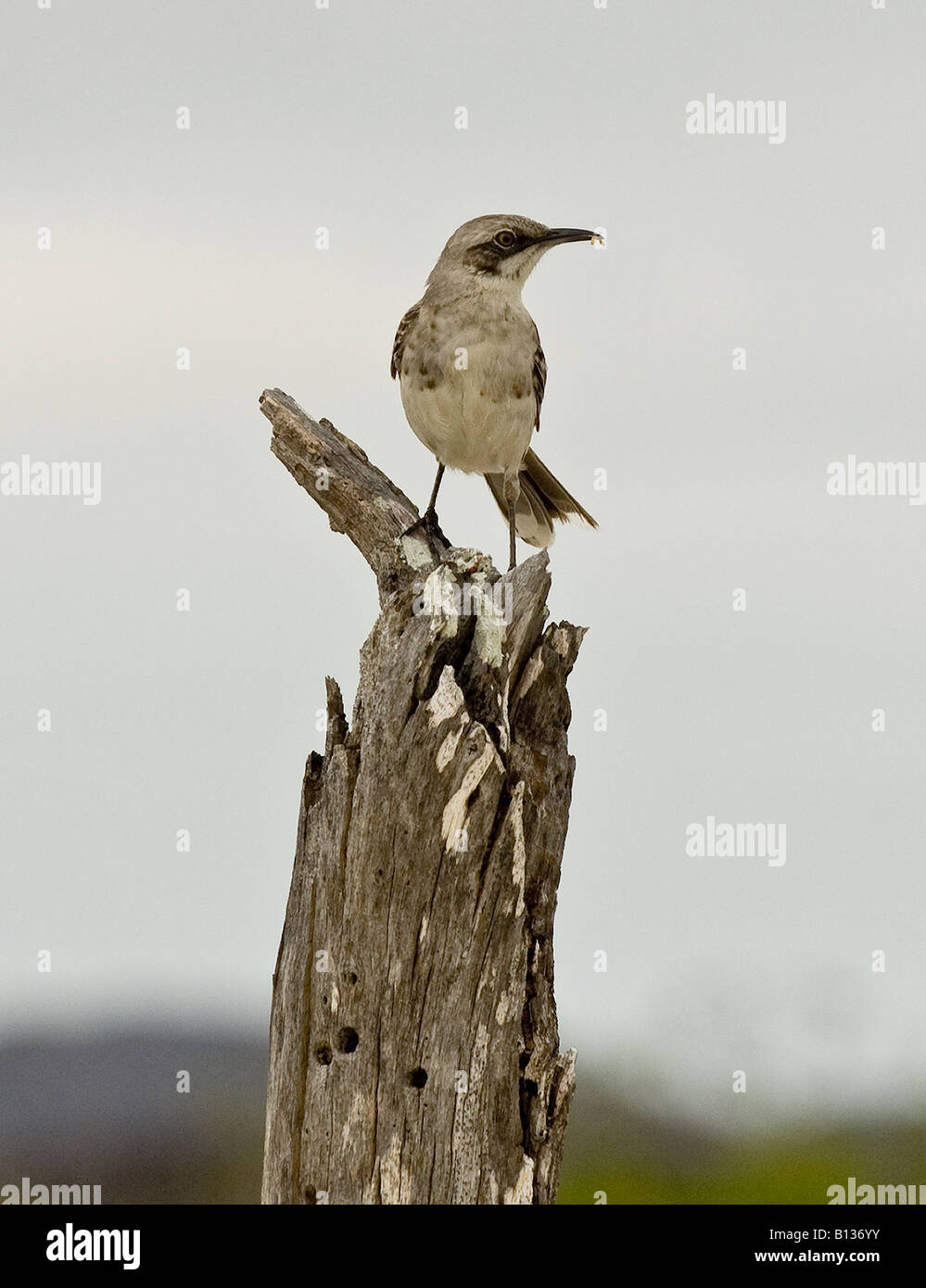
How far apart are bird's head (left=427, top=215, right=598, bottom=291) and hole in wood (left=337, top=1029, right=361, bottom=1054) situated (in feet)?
13.9

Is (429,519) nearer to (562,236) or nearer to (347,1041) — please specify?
(562,236)

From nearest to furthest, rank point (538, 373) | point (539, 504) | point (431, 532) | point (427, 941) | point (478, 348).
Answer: point (427, 941)
point (431, 532)
point (478, 348)
point (538, 373)
point (539, 504)

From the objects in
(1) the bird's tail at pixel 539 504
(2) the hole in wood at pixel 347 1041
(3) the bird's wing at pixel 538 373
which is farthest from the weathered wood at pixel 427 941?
(1) the bird's tail at pixel 539 504

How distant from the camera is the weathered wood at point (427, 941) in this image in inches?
227

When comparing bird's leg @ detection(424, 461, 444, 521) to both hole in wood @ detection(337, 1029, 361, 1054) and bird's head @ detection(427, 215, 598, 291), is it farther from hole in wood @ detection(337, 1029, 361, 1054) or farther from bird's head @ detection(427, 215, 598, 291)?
hole in wood @ detection(337, 1029, 361, 1054)

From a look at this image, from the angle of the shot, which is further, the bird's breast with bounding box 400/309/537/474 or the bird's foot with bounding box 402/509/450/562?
the bird's breast with bounding box 400/309/537/474

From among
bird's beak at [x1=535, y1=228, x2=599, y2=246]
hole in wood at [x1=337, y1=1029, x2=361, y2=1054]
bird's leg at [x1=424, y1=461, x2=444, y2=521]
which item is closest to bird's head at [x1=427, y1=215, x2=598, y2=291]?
bird's beak at [x1=535, y1=228, x2=599, y2=246]

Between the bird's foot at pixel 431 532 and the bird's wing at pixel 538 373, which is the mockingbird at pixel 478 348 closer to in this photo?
the bird's wing at pixel 538 373

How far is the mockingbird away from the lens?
8.04 m

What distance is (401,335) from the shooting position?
853 centimetres

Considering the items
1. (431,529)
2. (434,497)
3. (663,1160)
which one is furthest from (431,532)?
(663,1160)

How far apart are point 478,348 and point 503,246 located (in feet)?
1.93

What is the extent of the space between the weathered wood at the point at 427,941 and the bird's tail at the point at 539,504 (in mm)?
2519

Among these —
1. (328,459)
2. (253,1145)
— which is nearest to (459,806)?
(328,459)
